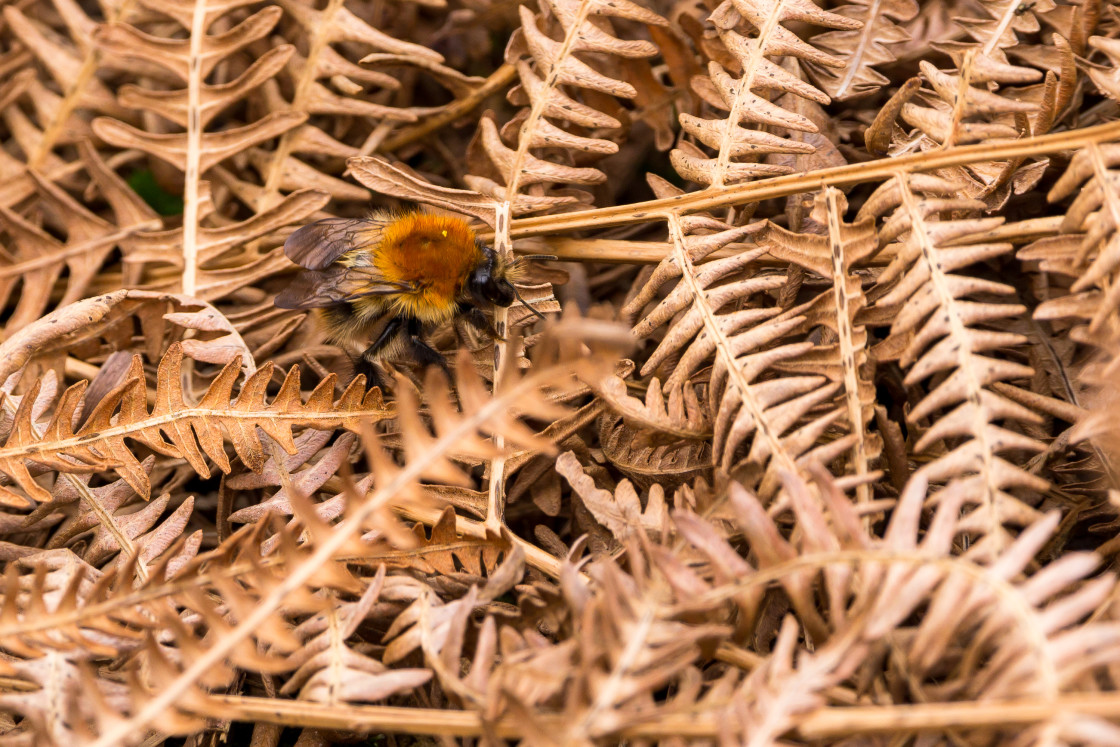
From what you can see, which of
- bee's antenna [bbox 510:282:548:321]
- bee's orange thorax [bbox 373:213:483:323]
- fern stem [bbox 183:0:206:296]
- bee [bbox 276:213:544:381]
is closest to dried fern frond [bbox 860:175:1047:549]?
bee's antenna [bbox 510:282:548:321]

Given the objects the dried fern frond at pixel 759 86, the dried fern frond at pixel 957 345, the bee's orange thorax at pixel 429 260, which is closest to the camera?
the dried fern frond at pixel 957 345

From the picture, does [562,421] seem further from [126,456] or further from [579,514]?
[126,456]

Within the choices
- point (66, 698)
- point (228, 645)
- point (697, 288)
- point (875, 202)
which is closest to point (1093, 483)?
point (875, 202)

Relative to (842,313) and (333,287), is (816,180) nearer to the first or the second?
(842,313)

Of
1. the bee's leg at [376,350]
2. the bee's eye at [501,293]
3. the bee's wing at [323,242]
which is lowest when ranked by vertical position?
the bee's leg at [376,350]

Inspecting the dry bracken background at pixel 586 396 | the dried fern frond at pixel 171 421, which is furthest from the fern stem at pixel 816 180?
the dried fern frond at pixel 171 421

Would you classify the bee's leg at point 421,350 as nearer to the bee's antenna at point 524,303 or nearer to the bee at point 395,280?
the bee at point 395,280

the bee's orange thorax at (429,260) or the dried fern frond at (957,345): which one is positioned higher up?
the dried fern frond at (957,345)
